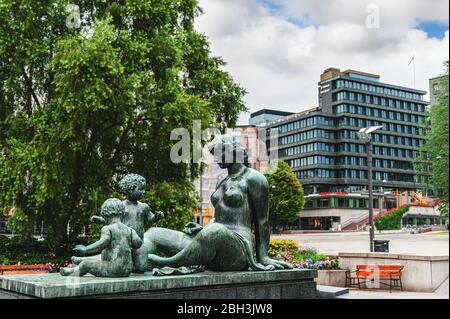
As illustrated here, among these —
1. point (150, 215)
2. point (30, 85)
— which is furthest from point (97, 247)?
point (30, 85)

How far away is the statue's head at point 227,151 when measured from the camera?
6.88 m

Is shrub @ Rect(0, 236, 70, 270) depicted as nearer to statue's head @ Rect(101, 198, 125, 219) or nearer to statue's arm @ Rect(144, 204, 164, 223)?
statue's arm @ Rect(144, 204, 164, 223)

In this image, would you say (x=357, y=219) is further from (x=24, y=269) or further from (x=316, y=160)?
(x=24, y=269)

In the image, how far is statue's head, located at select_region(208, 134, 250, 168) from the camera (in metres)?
6.88

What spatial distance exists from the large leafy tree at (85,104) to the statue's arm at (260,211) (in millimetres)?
11187

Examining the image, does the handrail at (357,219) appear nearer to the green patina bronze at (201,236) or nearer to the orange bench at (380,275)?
the orange bench at (380,275)

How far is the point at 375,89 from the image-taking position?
100m

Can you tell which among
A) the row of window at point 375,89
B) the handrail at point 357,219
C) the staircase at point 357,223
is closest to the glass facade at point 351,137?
the row of window at point 375,89

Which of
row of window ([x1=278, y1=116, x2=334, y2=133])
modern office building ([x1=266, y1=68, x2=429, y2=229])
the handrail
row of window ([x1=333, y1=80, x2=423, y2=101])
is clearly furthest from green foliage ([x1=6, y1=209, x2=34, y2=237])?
row of window ([x1=333, y1=80, x2=423, y2=101])

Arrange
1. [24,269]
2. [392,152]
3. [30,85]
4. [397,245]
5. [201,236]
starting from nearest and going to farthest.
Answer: [201,236]
[24,269]
[30,85]
[397,245]
[392,152]

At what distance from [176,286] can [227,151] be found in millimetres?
2036

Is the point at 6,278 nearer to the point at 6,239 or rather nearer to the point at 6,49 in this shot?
the point at 6,49

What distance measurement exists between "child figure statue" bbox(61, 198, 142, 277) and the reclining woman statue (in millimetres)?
529
